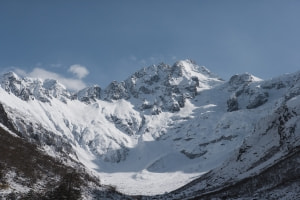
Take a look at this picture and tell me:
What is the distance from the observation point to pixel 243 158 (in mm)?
96000

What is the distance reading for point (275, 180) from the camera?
204 ft

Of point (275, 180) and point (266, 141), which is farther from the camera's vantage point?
point (266, 141)

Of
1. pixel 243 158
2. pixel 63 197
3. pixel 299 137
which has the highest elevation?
pixel 243 158

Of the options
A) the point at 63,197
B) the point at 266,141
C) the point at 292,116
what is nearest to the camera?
the point at 63,197

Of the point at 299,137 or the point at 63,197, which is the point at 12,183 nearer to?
the point at 63,197

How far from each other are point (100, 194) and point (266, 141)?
157ft

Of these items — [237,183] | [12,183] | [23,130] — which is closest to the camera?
[12,183]

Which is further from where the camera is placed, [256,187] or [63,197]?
[256,187]

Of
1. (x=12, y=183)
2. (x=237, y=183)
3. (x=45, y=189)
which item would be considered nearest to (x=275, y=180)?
(x=237, y=183)

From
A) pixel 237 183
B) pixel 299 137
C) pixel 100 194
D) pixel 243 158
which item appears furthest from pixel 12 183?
pixel 243 158

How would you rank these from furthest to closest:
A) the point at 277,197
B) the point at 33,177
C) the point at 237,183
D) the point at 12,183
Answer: the point at 237,183 < the point at 33,177 < the point at 12,183 < the point at 277,197

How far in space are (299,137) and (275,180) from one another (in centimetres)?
1695

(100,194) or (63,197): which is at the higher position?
(100,194)

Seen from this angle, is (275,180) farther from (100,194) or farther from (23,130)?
(23,130)
